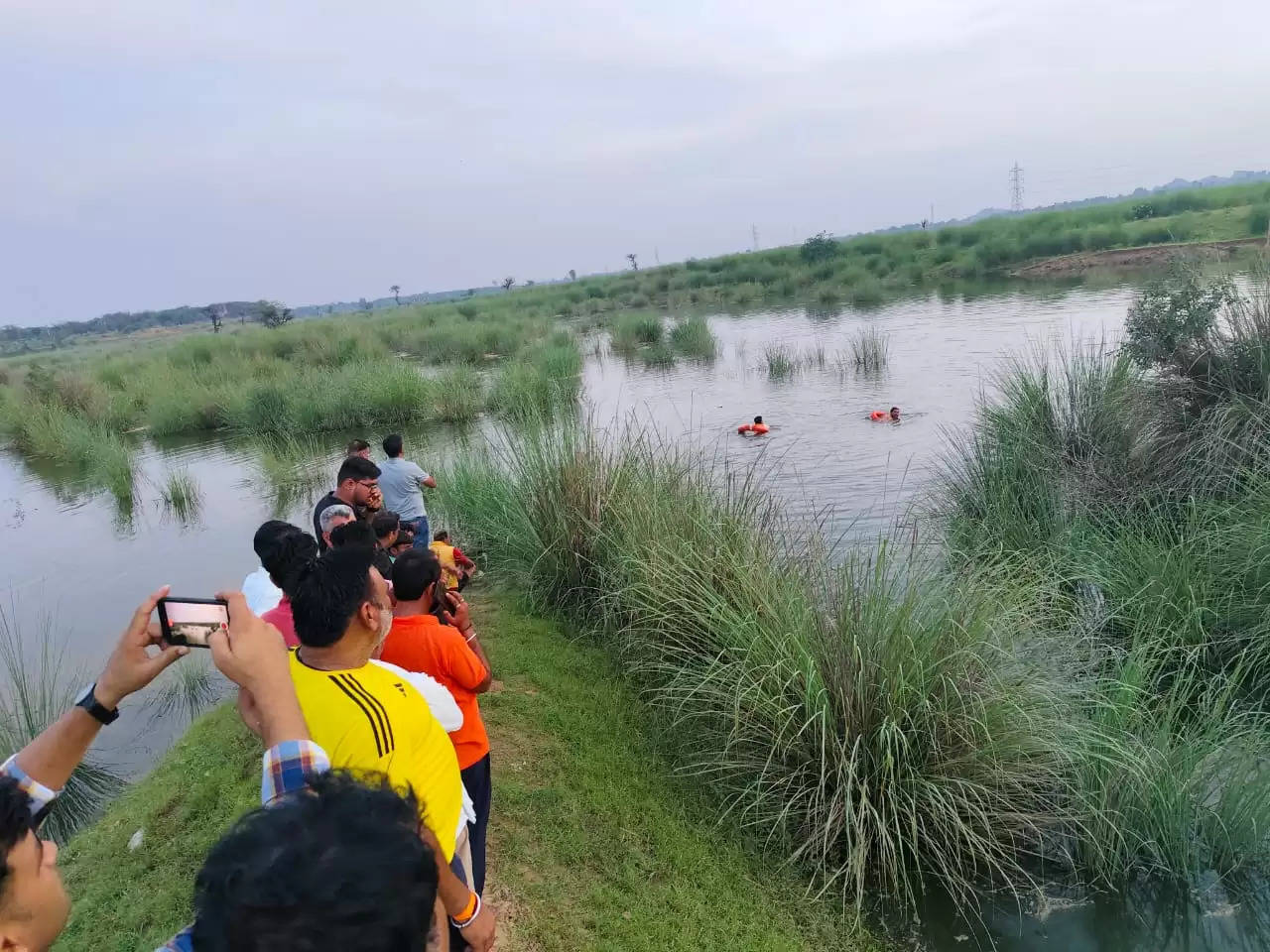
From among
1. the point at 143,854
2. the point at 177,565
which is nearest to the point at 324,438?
the point at 177,565

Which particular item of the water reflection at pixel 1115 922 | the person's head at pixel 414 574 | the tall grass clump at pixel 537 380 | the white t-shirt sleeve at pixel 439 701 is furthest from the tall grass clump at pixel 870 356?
the white t-shirt sleeve at pixel 439 701

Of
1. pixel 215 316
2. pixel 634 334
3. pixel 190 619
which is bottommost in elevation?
pixel 190 619

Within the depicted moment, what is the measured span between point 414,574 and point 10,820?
185cm

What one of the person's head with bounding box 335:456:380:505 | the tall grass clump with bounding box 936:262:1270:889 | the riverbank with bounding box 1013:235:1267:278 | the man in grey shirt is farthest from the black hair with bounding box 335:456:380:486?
the riverbank with bounding box 1013:235:1267:278

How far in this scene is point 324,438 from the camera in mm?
15984

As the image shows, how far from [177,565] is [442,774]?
908cm

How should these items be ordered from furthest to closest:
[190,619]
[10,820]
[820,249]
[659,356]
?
[820,249]
[659,356]
[190,619]
[10,820]

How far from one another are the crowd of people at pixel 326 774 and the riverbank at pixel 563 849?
648mm

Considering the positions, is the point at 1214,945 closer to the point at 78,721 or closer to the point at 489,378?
the point at 78,721

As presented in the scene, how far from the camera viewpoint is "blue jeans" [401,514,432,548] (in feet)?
20.7

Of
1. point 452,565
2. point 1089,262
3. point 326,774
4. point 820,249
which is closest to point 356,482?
point 452,565

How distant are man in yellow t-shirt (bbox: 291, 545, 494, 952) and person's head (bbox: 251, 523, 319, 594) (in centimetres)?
113

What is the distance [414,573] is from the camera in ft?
9.87

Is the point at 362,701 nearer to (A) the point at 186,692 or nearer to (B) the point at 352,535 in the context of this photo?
(B) the point at 352,535
